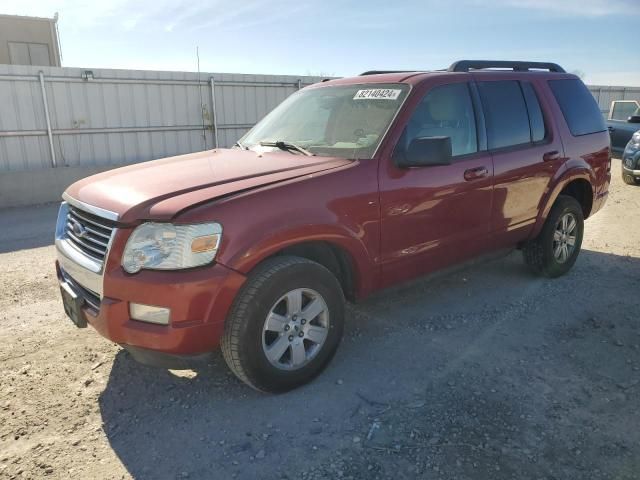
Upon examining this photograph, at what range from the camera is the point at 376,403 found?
9.95 feet

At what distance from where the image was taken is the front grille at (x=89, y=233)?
285 centimetres

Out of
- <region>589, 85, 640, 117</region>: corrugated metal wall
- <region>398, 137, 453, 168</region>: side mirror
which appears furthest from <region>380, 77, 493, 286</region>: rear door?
<region>589, 85, 640, 117</region>: corrugated metal wall

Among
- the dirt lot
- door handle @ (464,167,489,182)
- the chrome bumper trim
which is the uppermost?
door handle @ (464,167,489,182)

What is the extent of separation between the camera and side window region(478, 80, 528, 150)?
4.20 m

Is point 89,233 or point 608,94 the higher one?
point 608,94

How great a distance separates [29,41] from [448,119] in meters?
20.0

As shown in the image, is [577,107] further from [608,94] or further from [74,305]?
[608,94]

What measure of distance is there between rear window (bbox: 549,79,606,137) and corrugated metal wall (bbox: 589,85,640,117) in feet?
58.4

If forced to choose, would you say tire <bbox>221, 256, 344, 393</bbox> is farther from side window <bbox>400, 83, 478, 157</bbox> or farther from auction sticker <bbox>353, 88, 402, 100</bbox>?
auction sticker <bbox>353, 88, 402, 100</bbox>

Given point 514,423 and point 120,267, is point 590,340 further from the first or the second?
point 120,267

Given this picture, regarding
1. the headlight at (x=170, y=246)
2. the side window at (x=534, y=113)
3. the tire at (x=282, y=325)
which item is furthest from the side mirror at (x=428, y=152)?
the side window at (x=534, y=113)

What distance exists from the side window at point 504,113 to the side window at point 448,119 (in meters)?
0.20

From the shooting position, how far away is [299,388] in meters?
3.19

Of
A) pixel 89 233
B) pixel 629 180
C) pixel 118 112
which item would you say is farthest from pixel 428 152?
pixel 118 112
